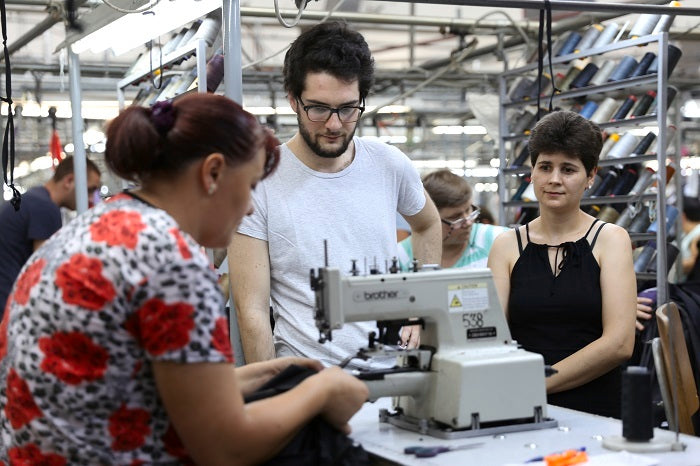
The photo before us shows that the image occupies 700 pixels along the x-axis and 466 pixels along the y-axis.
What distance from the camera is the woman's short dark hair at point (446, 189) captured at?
3.57 metres

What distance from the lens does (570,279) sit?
2303 mm

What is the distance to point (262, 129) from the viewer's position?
149 cm

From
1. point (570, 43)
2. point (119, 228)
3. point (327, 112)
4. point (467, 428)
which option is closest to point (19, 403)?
point (119, 228)

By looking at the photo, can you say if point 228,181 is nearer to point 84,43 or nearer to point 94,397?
point 94,397

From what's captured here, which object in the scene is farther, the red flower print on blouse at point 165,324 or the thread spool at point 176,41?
the thread spool at point 176,41

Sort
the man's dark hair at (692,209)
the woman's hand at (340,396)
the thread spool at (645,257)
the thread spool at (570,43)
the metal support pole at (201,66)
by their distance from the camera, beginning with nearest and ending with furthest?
1. the woman's hand at (340,396)
2. the metal support pole at (201,66)
3. the thread spool at (645,257)
4. the thread spool at (570,43)
5. the man's dark hair at (692,209)

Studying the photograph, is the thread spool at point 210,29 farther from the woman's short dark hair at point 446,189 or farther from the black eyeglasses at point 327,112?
the woman's short dark hair at point 446,189

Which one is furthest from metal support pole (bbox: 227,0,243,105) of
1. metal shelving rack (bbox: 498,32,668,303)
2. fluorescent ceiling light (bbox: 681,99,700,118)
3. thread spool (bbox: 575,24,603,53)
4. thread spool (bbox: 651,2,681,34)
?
fluorescent ceiling light (bbox: 681,99,700,118)

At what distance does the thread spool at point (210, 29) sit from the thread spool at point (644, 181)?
276cm

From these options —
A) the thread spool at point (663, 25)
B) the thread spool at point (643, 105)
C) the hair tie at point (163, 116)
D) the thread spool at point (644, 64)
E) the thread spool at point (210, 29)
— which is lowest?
the hair tie at point (163, 116)

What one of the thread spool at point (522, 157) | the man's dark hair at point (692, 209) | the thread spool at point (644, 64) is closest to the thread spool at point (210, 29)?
the thread spool at point (644, 64)

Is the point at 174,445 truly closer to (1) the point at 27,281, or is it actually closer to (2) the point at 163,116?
(1) the point at 27,281

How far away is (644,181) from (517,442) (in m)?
3.47

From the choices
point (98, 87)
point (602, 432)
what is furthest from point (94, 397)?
point (98, 87)
